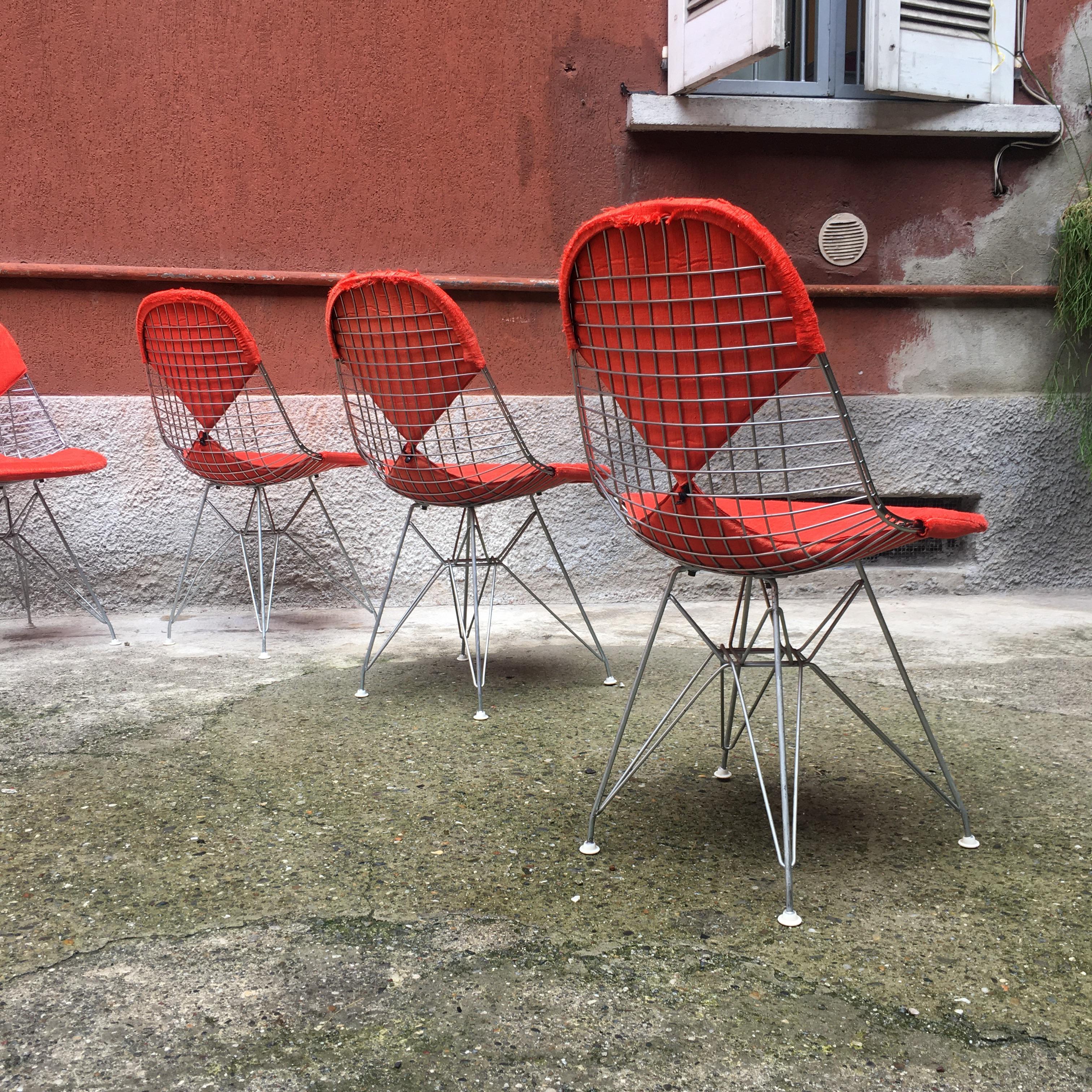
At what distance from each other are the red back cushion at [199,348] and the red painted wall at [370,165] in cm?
61

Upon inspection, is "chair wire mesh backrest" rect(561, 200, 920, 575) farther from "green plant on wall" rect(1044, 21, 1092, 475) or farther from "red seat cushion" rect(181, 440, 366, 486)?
"green plant on wall" rect(1044, 21, 1092, 475)

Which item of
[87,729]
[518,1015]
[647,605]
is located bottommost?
[647,605]

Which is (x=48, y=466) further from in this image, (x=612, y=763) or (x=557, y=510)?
(x=612, y=763)

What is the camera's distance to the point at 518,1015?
1334mm

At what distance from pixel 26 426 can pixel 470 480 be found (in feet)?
6.89

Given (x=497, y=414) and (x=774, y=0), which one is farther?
(x=497, y=414)

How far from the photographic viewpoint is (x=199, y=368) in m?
3.35

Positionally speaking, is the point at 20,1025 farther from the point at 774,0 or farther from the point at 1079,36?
the point at 1079,36

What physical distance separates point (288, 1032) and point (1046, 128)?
4395mm

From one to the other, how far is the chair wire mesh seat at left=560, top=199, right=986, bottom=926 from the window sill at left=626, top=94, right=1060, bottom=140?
2.68 metres

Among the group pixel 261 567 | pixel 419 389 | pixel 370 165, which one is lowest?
pixel 261 567

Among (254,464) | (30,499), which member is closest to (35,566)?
(30,499)

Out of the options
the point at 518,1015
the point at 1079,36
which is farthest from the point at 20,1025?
the point at 1079,36

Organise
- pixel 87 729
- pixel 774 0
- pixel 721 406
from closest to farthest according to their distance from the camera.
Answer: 1. pixel 721 406
2. pixel 87 729
3. pixel 774 0
